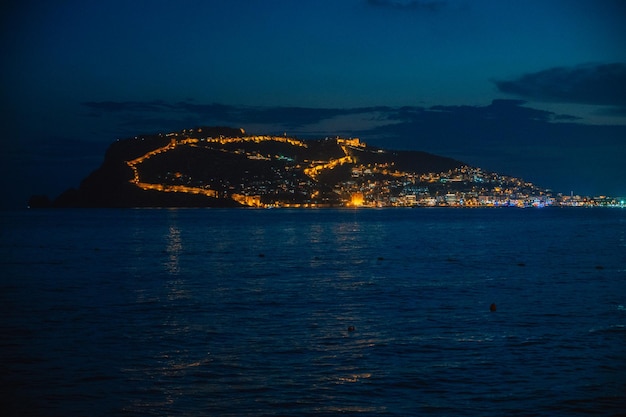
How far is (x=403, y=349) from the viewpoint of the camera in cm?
1975

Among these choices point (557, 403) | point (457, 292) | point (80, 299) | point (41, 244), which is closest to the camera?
point (557, 403)

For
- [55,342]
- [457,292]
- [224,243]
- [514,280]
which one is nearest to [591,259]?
[514,280]

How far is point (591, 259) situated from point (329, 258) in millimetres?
16950

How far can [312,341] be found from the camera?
67.9 ft

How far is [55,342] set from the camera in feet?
68.3

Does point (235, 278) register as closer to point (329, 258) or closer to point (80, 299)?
point (80, 299)

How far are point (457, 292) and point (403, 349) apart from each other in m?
12.7

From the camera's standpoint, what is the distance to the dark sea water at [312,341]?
1534 centimetres

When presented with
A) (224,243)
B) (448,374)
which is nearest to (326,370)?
(448,374)

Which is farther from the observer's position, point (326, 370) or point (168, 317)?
point (168, 317)

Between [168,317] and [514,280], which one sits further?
[514,280]

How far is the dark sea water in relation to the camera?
50.3ft

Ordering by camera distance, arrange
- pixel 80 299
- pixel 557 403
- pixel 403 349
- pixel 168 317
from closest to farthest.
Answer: pixel 557 403 → pixel 403 349 → pixel 168 317 → pixel 80 299

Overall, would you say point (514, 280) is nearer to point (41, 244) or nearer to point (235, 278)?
point (235, 278)
